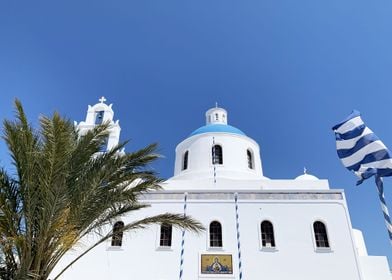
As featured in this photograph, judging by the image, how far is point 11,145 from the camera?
259 inches

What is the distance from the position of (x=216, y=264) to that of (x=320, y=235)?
15.2 feet

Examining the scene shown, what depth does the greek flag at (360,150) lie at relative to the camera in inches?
373

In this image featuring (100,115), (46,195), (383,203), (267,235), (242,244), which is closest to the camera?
(46,195)

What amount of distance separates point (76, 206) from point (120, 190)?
3.95ft

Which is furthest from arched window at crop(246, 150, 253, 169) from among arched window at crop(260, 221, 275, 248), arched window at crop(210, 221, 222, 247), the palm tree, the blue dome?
the palm tree

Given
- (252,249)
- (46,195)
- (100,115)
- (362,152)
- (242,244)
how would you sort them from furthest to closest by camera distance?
(100,115), (242,244), (252,249), (362,152), (46,195)

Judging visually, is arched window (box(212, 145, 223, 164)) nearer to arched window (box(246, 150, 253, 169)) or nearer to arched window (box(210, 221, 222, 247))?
arched window (box(246, 150, 253, 169))

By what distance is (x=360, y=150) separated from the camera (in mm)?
10125

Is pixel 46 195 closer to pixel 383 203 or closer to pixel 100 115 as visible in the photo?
pixel 383 203

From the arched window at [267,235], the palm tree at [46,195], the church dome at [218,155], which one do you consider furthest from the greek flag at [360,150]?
the palm tree at [46,195]

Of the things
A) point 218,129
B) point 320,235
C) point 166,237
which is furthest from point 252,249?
point 218,129

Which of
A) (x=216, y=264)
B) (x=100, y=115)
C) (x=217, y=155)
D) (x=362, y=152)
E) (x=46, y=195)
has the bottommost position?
(x=216, y=264)

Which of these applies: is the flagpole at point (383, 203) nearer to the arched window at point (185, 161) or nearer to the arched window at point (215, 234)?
the arched window at point (215, 234)

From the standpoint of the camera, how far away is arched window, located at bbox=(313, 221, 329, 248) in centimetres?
1302
